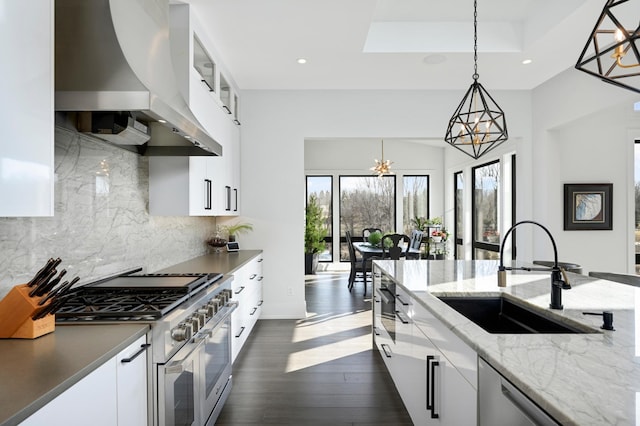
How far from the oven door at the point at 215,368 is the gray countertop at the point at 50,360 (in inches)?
25.6

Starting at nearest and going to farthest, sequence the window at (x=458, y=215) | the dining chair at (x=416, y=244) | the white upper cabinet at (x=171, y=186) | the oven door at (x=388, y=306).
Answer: the oven door at (x=388, y=306)
the white upper cabinet at (x=171, y=186)
the dining chair at (x=416, y=244)
the window at (x=458, y=215)

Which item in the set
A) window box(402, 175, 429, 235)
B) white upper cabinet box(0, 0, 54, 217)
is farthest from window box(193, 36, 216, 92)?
window box(402, 175, 429, 235)

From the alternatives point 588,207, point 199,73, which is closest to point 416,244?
point 588,207

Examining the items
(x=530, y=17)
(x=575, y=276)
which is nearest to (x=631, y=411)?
(x=575, y=276)

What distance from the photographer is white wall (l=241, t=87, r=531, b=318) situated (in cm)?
489

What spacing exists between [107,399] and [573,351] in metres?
1.53

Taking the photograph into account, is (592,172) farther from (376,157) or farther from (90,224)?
(90,224)

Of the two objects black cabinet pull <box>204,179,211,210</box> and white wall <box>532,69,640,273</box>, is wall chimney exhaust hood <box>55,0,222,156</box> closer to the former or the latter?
black cabinet pull <box>204,179,211,210</box>

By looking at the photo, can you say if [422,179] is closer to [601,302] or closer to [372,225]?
[372,225]

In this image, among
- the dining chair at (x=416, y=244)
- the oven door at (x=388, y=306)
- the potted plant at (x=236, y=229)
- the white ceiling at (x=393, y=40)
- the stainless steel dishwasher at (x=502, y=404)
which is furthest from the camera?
the dining chair at (x=416, y=244)

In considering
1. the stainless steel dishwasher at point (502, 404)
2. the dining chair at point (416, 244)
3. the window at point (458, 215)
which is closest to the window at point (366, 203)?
the window at point (458, 215)

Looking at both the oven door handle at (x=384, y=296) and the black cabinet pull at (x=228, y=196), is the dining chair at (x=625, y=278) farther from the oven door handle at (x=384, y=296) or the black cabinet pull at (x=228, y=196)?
the black cabinet pull at (x=228, y=196)

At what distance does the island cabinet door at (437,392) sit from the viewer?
1.44 metres

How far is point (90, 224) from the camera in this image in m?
2.17
